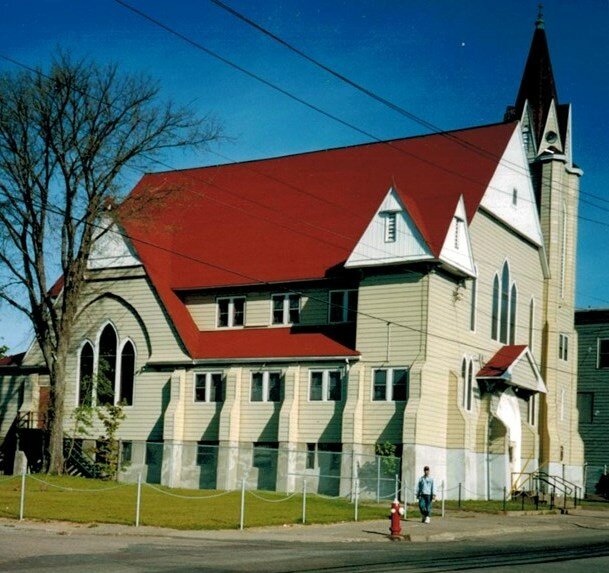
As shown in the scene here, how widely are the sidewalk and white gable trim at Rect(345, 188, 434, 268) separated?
1074cm

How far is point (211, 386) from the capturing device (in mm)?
45750

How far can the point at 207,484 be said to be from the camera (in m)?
→ 44.3

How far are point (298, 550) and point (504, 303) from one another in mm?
29407

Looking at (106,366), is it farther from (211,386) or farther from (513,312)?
(513,312)

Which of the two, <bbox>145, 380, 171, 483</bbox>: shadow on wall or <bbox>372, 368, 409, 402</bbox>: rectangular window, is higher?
<bbox>372, 368, 409, 402</bbox>: rectangular window

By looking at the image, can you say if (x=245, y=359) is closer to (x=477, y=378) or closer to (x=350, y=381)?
(x=350, y=381)

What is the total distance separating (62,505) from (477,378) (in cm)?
2095

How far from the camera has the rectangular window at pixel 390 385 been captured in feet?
136

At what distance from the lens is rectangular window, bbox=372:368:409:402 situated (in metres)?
41.3

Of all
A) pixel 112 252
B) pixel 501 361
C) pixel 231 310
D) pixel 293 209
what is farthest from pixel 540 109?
pixel 112 252

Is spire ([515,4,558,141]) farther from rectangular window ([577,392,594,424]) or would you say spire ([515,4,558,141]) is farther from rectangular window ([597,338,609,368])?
rectangular window ([577,392,594,424])

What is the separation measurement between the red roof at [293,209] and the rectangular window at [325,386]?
15.1ft

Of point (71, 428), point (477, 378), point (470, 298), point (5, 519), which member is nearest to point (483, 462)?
point (477, 378)

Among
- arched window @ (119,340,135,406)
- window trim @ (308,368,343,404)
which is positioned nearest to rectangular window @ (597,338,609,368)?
window trim @ (308,368,343,404)
